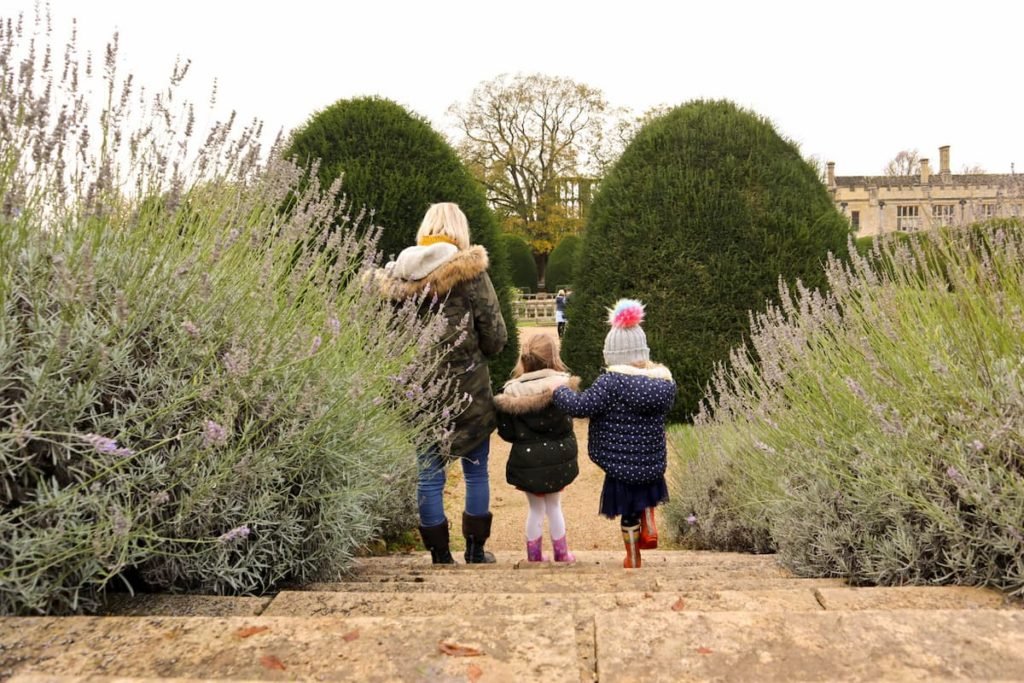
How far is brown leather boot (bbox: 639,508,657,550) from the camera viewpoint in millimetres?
3570

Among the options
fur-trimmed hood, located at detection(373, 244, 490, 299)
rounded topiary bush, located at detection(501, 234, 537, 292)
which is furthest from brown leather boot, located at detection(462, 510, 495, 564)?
rounded topiary bush, located at detection(501, 234, 537, 292)

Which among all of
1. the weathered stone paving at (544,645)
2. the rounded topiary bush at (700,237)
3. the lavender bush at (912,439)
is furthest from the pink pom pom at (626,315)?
the rounded topiary bush at (700,237)

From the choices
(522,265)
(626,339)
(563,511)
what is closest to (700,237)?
(563,511)

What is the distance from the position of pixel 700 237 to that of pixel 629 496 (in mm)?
3836

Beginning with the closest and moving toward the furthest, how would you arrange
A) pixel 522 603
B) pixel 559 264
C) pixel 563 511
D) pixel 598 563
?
1. pixel 522 603
2. pixel 598 563
3. pixel 563 511
4. pixel 559 264

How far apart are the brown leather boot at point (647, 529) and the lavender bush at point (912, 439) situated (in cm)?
49

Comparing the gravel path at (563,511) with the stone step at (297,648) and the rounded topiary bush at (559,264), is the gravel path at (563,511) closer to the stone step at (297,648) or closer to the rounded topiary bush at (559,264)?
the stone step at (297,648)

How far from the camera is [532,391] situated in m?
3.55

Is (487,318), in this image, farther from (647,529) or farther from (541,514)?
(647,529)

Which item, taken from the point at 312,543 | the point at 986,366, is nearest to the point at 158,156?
the point at 312,543

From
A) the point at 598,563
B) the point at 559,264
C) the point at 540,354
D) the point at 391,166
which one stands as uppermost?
the point at 391,166

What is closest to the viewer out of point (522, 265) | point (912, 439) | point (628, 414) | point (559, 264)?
point (912, 439)

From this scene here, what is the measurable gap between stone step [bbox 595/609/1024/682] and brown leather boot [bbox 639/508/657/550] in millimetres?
2032

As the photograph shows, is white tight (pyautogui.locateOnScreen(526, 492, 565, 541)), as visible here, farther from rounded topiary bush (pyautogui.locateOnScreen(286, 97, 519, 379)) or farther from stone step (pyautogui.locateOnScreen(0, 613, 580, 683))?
rounded topiary bush (pyautogui.locateOnScreen(286, 97, 519, 379))
